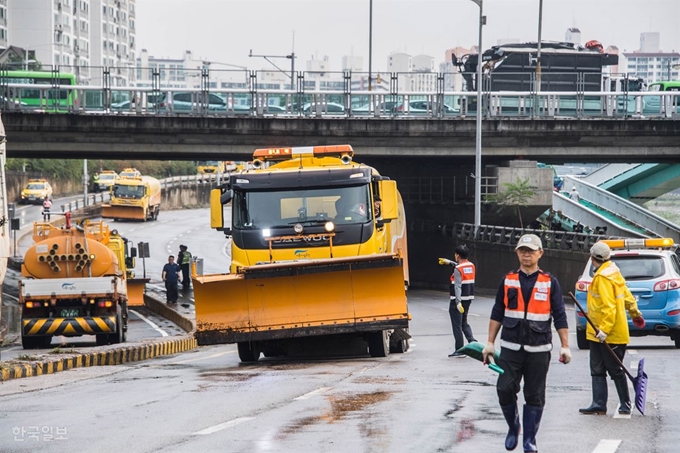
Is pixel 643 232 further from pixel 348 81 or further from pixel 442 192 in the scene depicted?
pixel 348 81

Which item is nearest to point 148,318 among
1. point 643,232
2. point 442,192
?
point 442,192

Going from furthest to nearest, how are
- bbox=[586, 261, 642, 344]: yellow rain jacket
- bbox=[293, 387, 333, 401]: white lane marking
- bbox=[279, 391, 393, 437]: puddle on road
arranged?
bbox=[293, 387, 333, 401]: white lane marking < bbox=[586, 261, 642, 344]: yellow rain jacket < bbox=[279, 391, 393, 437]: puddle on road

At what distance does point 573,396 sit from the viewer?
13.0m

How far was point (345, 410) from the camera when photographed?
11492 mm

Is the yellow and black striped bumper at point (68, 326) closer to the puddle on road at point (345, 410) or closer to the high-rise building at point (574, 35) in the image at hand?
the puddle on road at point (345, 410)

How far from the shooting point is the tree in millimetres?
51250

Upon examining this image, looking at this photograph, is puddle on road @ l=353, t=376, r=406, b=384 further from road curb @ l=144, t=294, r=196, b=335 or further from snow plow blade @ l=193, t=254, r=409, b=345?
road curb @ l=144, t=294, r=196, b=335

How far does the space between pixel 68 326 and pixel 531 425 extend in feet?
65.1

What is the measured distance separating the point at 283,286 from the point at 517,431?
9.15 metres

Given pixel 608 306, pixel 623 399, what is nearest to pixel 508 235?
pixel 608 306

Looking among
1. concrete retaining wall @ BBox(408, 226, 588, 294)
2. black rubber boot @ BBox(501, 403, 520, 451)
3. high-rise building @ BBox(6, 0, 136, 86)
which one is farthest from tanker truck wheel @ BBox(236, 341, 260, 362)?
high-rise building @ BBox(6, 0, 136, 86)

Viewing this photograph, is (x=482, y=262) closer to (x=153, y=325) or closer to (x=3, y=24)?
(x=153, y=325)

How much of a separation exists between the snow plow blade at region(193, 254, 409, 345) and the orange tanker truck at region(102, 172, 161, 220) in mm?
68260

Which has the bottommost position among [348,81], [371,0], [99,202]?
[99,202]
